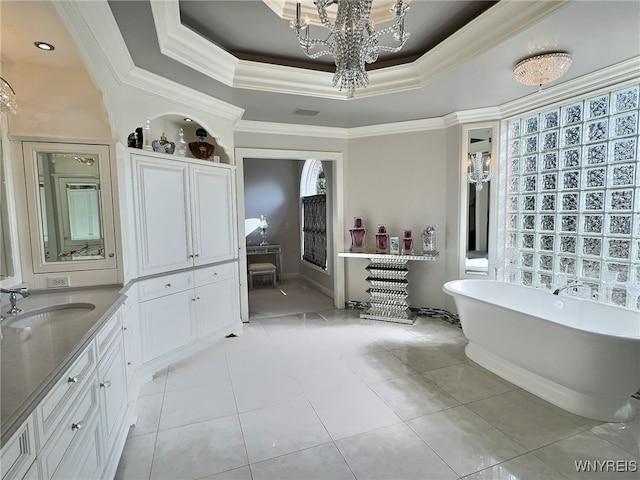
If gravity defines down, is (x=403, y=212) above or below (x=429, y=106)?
below

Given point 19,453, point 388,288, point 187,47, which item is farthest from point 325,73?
point 19,453

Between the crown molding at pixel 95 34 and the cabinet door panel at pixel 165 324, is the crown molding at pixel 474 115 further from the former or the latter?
the cabinet door panel at pixel 165 324

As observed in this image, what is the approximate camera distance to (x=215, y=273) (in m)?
3.39

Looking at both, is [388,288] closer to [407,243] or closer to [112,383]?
[407,243]

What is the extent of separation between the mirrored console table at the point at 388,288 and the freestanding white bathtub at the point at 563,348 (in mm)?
915

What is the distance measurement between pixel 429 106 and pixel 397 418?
3.08m

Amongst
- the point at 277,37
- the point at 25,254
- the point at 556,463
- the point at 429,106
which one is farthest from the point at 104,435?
the point at 429,106

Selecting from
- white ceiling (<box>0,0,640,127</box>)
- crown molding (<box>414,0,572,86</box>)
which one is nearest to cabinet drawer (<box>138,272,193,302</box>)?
white ceiling (<box>0,0,640,127</box>)

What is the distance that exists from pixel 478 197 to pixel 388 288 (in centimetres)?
154

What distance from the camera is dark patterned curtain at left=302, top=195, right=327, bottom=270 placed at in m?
5.55

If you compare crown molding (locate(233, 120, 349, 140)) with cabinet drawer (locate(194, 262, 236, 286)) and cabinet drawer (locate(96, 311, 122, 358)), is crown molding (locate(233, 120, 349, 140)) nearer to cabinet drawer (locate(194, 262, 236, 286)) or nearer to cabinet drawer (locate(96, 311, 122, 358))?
cabinet drawer (locate(194, 262, 236, 286))

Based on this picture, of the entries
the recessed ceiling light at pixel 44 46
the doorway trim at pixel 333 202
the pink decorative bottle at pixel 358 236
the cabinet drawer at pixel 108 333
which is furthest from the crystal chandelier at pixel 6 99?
the pink decorative bottle at pixel 358 236

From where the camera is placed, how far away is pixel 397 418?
86.4 inches

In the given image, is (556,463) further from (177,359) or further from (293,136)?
(293,136)
